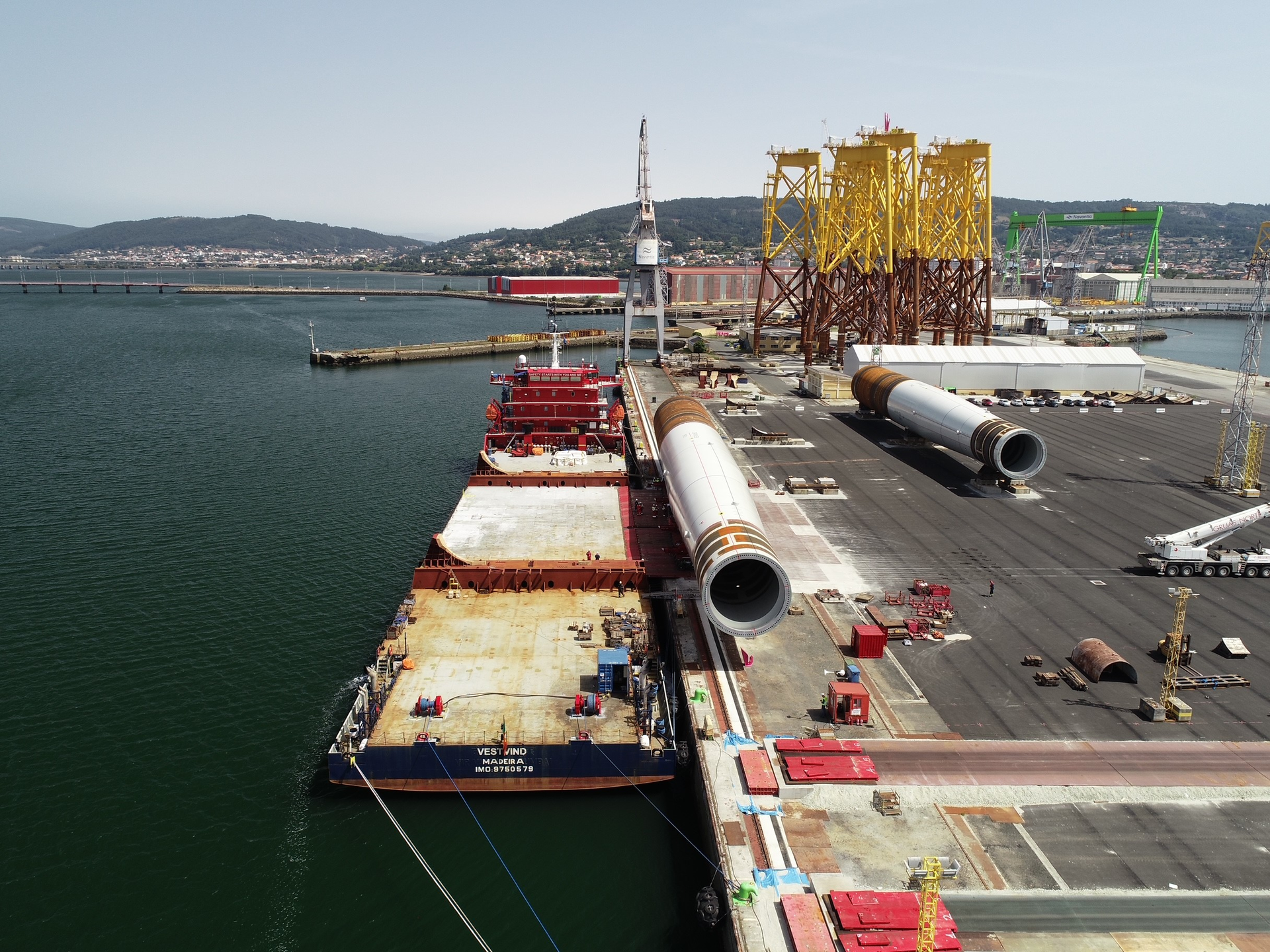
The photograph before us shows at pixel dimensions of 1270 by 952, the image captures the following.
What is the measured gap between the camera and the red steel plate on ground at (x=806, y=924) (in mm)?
19656

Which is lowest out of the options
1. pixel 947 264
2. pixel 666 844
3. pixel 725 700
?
pixel 666 844

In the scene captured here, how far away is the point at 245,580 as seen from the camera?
4475cm

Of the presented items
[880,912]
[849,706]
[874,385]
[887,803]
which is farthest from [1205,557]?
[874,385]

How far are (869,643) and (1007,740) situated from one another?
6726 millimetres

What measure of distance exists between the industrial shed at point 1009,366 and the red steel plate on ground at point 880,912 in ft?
250

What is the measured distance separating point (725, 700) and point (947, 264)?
109325 mm

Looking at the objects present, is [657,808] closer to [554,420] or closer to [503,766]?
[503,766]

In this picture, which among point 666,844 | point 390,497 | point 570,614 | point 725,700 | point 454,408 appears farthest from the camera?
point 454,408

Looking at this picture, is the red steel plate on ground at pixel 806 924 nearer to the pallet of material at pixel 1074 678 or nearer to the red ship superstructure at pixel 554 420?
the pallet of material at pixel 1074 678

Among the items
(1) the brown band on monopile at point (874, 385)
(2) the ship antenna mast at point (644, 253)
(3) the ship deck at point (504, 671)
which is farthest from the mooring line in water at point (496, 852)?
(2) the ship antenna mast at point (644, 253)

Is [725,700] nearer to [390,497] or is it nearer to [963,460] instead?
[390,497]

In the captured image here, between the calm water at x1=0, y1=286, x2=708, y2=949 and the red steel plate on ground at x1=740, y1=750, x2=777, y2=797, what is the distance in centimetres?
289

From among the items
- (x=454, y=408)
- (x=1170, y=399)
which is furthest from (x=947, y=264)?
(x=454, y=408)

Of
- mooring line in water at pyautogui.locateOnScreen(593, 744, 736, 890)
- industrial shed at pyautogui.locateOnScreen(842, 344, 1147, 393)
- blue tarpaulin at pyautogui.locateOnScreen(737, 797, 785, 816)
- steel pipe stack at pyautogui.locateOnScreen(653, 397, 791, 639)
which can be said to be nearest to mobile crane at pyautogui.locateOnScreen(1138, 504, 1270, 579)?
steel pipe stack at pyautogui.locateOnScreen(653, 397, 791, 639)
